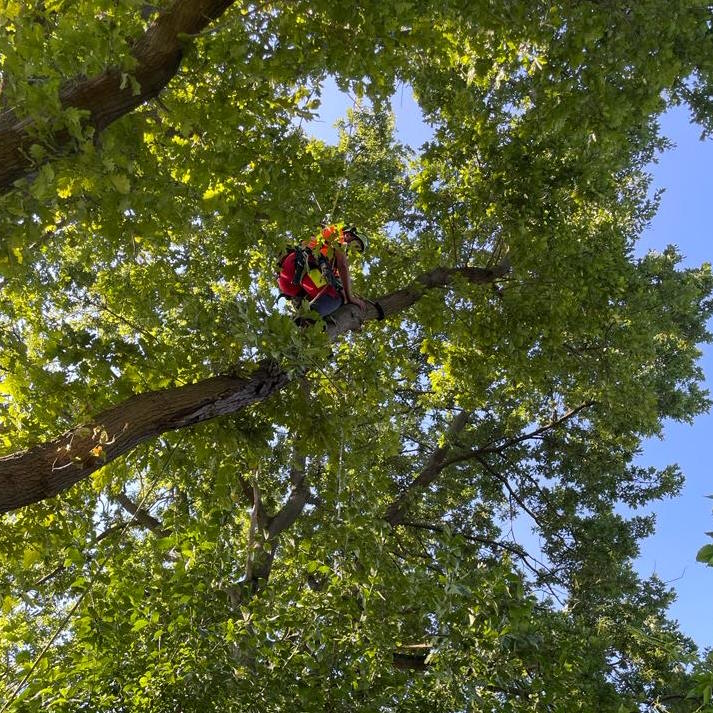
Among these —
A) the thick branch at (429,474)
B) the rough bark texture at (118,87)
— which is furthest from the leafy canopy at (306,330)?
the thick branch at (429,474)

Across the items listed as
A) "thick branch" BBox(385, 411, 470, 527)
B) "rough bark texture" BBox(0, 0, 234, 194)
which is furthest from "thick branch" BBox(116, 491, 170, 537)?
"rough bark texture" BBox(0, 0, 234, 194)

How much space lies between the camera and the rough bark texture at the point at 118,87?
3.17 meters

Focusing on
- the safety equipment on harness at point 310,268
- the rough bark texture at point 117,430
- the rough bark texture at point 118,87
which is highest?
the safety equipment on harness at point 310,268

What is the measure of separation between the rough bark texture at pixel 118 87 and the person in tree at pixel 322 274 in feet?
6.02

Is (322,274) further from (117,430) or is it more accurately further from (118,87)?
(118,87)

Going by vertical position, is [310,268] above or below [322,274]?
above

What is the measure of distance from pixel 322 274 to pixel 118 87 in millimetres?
2357

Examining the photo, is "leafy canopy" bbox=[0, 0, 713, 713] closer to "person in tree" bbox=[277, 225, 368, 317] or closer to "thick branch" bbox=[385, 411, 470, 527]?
"person in tree" bbox=[277, 225, 368, 317]

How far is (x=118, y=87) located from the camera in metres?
3.38

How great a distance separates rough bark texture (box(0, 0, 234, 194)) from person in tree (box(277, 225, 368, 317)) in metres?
1.83

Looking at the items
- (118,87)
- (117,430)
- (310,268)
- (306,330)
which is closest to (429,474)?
(310,268)

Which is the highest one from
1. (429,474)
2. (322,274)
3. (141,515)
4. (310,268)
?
(429,474)

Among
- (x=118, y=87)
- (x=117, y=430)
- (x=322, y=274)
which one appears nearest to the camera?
(x=118, y=87)

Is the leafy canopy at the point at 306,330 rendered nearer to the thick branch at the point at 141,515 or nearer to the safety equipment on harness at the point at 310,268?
the safety equipment on harness at the point at 310,268
